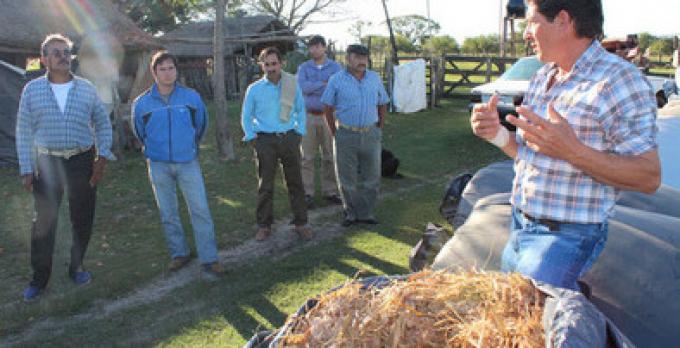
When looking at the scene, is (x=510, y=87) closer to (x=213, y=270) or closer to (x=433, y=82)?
(x=433, y=82)

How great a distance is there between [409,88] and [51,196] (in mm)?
14429

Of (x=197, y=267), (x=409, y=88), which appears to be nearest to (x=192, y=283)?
(x=197, y=267)

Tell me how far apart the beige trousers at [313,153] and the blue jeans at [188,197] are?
2692 mm

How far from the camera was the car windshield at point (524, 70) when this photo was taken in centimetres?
1297

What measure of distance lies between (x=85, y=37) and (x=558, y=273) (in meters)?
14.0

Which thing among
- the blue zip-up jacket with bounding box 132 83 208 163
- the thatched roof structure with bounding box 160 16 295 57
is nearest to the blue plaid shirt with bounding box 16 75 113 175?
the blue zip-up jacket with bounding box 132 83 208 163

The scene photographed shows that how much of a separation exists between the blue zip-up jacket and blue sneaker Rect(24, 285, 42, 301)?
4.93ft

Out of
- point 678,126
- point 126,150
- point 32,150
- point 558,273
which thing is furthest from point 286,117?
point 126,150

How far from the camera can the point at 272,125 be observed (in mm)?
6199

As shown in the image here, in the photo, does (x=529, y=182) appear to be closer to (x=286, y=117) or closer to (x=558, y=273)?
(x=558, y=273)

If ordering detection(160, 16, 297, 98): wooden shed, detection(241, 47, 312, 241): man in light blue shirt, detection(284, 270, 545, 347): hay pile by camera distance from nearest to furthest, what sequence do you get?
detection(284, 270, 545, 347): hay pile, detection(241, 47, 312, 241): man in light blue shirt, detection(160, 16, 297, 98): wooden shed

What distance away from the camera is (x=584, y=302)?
172 centimetres

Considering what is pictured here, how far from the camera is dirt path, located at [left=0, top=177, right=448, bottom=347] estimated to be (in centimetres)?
454

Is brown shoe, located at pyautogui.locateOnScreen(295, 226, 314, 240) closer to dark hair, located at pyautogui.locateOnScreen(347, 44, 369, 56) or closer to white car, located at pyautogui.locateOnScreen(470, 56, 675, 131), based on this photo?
dark hair, located at pyautogui.locateOnScreen(347, 44, 369, 56)
